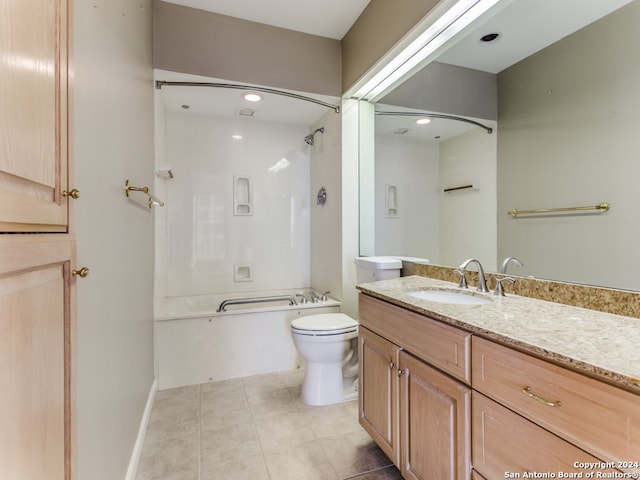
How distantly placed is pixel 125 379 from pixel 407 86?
2403 mm

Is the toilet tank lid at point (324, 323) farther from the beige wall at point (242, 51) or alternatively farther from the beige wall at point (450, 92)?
the beige wall at point (242, 51)

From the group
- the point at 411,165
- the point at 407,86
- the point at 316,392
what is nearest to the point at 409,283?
the point at 316,392

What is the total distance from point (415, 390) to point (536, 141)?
134 centimetres

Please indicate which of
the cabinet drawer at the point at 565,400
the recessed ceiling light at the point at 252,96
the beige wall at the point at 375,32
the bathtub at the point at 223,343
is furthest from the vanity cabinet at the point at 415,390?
the recessed ceiling light at the point at 252,96

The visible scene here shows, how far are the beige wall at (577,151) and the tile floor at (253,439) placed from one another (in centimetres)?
127

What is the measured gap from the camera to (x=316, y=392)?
6.64ft

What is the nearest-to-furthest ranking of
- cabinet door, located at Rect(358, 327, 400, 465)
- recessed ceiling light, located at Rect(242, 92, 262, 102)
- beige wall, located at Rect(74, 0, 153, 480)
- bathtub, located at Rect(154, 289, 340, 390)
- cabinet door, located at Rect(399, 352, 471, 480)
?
beige wall, located at Rect(74, 0, 153, 480)
cabinet door, located at Rect(399, 352, 471, 480)
cabinet door, located at Rect(358, 327, 400, 465)
bathtub, located at Rect(154, 289, 340, 390)
recessed ceiling light, located at Rect(242, 92, 262, 102)

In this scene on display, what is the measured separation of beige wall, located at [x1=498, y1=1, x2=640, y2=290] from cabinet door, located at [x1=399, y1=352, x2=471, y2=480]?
691 mm

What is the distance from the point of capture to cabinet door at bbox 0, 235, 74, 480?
47 cm

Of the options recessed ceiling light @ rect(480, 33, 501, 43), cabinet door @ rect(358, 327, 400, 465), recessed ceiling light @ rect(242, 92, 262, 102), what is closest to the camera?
cabinet door @ rect(358, 327, 400, 465)

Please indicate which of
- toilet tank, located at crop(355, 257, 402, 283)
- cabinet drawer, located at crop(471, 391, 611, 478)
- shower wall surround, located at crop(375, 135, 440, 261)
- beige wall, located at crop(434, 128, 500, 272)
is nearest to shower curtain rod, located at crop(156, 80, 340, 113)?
shower wall surround, located at crop(375, 135, 440, 261)

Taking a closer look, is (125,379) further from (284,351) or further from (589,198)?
(589,198)

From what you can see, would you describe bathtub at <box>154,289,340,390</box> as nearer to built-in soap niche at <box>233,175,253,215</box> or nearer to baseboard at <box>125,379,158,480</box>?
baseboard at <box>125,379,158,480</box>

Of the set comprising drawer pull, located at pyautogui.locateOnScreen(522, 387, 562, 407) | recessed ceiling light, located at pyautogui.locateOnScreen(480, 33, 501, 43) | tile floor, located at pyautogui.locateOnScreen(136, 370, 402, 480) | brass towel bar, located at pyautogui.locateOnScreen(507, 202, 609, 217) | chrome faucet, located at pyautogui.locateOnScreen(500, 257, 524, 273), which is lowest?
tile floor, located at pyautogui.locateOnScreen(136, 370, 402, 480)
